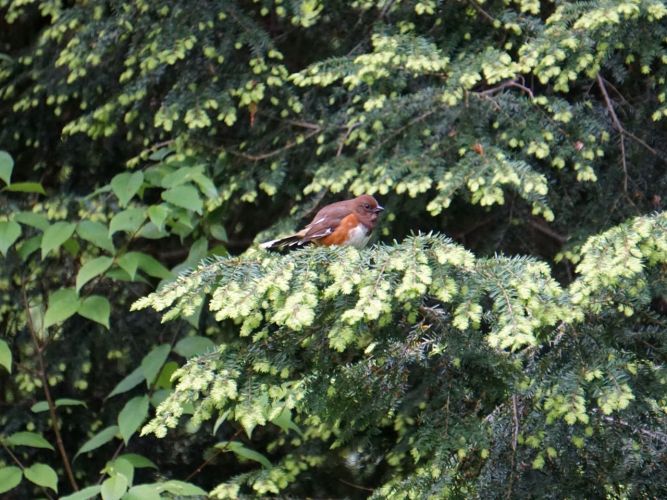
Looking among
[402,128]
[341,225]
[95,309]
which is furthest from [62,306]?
[402,128]

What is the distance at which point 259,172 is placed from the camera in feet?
13.2

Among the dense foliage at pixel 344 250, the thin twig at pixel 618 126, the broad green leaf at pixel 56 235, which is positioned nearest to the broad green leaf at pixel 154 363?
the dense foliage at pixel 344 250

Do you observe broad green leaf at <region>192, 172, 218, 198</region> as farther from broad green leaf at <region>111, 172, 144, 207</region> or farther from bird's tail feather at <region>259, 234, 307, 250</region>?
bird's tail feather at <region>259, 234, 307, 250</region>

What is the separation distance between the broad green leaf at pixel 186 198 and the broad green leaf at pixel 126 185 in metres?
0.15

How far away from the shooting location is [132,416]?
147 inches

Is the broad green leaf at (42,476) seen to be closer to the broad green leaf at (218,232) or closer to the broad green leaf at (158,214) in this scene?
the broad green leaf at (158,214)

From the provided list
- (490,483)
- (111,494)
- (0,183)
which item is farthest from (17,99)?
(490,483)

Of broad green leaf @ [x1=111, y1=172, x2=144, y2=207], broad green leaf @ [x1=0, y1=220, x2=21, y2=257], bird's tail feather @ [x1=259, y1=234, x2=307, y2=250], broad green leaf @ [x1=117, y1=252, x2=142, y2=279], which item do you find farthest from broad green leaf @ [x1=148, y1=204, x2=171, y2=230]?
broad green leaf @ [x1=0, y1=220, x2=21, y2=257]

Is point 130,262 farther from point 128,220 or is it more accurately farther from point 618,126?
point 618,126

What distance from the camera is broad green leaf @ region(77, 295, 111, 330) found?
12.4 feet

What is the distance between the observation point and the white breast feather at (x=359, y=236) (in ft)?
12.1

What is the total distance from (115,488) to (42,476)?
714 millimetres

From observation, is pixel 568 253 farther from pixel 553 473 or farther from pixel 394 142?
pixel 553 473

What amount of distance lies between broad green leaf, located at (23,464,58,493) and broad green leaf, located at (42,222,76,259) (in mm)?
849
